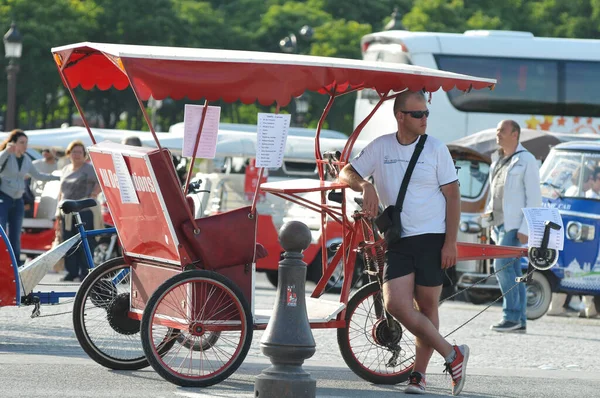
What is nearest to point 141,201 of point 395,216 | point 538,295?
point 395,216

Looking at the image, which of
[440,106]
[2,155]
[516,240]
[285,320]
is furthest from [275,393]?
[440,106]

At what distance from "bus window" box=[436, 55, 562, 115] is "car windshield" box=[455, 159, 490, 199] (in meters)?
6.66

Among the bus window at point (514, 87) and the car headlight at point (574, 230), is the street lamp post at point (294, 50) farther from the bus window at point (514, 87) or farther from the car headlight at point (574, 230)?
the car headlight at point (574, 230)

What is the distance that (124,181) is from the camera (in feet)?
28.0

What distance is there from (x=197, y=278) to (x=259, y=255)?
2.05 ft

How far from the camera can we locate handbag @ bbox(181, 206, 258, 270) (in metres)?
8.30

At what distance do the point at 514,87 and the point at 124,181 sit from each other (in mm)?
18100

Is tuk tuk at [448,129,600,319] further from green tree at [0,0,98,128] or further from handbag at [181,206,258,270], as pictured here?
green tree at [0,0,98,128]

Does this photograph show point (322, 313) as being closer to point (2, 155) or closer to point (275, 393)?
point (275, 393)

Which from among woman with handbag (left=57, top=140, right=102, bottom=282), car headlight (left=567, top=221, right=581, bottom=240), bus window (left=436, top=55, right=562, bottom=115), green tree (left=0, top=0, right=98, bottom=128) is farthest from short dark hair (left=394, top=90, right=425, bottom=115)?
green tree (left=0, top=0, right=98, bottom=128)

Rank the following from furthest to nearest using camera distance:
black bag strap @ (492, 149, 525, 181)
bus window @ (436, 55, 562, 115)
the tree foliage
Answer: the tree foliage < bus window @ (436, 55, 562, 115) < black bag strap @ (492, 149, 525, 181)

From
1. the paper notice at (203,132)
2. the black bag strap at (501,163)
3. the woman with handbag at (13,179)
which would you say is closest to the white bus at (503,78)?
the woman with handbag at (13,179)

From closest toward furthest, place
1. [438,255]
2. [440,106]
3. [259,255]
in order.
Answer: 1. [438,255]
2. [259,255]
3. [440,106]

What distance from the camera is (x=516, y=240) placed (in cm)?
1248
